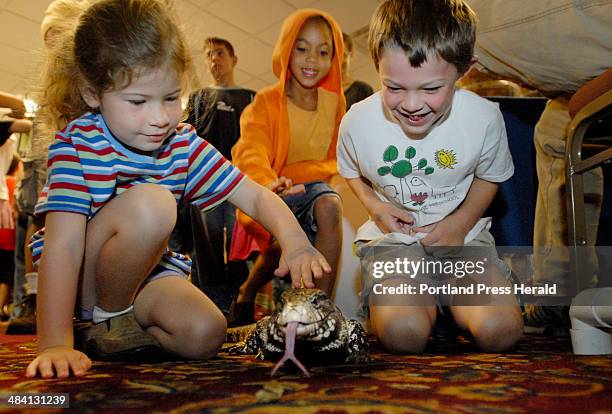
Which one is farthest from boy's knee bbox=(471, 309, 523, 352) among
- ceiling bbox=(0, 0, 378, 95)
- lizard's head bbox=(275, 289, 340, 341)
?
ceiling bbox=(0, 0, 378, 95)

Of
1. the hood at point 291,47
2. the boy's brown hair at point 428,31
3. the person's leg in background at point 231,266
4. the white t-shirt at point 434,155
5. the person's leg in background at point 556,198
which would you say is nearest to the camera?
the boy's brown hair at point 428,31

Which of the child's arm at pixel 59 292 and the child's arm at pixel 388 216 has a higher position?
the child's arm at pixel 388 216

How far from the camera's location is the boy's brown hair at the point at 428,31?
3.66 feet

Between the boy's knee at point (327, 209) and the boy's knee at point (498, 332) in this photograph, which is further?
the boy's knee at point (327, 209)

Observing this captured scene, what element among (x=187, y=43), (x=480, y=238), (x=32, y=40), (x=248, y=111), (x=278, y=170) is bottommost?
(x=480, y=238)

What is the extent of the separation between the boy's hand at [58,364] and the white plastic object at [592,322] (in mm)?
936

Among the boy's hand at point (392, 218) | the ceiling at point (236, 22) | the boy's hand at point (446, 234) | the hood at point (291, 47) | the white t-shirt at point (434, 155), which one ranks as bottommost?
the boy's hand at point (446, 234)

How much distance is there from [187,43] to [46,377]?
27.3 inches

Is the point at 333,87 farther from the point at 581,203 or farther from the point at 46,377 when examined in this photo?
the point at 46,377

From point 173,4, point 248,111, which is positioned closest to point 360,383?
point 173,4

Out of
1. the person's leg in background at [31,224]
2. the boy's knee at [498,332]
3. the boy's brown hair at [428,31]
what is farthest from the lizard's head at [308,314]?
the person's leg in background at [31,224]

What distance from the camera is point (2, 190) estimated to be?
2.38 meters

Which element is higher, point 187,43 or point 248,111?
point 248,111

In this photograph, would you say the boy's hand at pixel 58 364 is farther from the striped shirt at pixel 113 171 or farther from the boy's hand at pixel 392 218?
the boy's hand at pixel 392 218
